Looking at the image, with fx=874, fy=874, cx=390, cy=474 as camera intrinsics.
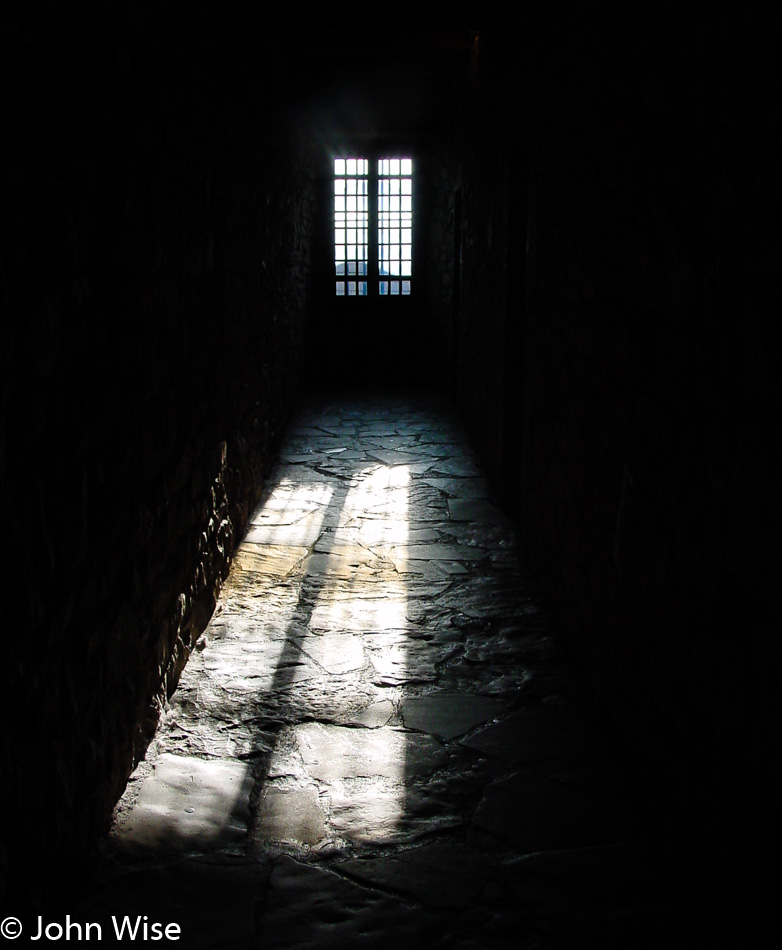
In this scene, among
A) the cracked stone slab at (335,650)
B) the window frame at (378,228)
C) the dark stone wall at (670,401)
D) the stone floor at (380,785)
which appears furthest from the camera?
the window frame at (378,228)

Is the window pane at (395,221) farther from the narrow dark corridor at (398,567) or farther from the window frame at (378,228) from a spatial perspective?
the narrow dark corridor at (398,567)

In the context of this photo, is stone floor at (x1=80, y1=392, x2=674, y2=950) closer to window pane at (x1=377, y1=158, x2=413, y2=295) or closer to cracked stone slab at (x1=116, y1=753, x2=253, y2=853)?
cracked stone slab at (x1=116, y1=753, x2=253, y2=853)

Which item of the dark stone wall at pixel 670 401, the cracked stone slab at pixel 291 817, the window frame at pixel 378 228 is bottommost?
the cracked stone slab at pixel 291 817

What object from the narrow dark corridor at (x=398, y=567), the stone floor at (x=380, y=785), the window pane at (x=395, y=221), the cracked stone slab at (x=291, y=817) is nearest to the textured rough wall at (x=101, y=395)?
the narrow dark corridor at (x=398, y=567)

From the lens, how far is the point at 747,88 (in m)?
1.79

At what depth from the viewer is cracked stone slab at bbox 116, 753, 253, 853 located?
2.39 m

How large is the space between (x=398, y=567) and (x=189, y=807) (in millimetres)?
2258

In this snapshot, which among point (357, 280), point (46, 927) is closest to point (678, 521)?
point (46, 927)

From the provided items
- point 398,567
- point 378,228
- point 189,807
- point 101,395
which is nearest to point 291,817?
point 189,807

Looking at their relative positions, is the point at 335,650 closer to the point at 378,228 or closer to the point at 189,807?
the point at 189,807

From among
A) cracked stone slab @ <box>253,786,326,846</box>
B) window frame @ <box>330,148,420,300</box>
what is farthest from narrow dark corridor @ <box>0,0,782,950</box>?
window frame @ <box>330,148,420,300</box>

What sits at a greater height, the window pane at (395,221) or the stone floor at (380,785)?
the window pane at (395,221)

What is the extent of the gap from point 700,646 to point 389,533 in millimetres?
3247

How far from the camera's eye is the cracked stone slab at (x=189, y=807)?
7.85ft
